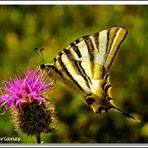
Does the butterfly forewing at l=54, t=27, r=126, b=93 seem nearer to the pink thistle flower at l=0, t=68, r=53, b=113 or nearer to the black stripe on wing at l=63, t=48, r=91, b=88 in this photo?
the black stripe on wing at l=63, t=48, r=91, b=88

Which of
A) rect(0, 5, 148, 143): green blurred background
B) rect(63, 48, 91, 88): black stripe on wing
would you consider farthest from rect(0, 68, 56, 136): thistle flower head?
rect(0, 5, 148, 143): green blurred background

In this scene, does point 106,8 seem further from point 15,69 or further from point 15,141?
point 15,141

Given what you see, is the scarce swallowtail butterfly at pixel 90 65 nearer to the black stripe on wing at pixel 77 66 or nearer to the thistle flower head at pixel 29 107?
the black stripe on wing at pixel 77 66

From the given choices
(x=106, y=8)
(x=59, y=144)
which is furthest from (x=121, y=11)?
(x=59, y=144)

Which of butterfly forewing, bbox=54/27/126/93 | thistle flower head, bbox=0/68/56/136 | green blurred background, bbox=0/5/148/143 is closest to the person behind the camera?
thistle flower head, bbox=0/68/56/136

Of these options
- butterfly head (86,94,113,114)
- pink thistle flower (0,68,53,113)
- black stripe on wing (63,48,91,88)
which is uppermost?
black stripe on wing (63,48,91,88)
